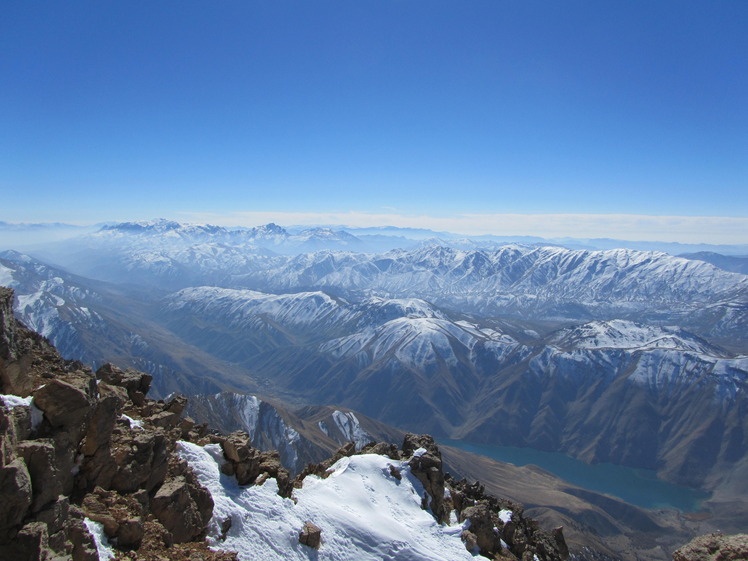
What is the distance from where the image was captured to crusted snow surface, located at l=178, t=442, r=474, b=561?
1024 inches

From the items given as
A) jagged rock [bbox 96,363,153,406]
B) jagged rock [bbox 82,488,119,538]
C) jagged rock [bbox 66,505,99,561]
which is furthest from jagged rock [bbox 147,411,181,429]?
jagged rock [bbox 66,505,99,561]

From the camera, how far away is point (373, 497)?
4050 centimetres

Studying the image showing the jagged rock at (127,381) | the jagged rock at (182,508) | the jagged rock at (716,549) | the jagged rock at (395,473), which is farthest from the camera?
the jagged rock at (395,473)

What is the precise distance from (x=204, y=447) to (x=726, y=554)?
2952 cm

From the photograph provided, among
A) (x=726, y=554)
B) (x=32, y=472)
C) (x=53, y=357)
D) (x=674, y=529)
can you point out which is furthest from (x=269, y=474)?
(x=674, y=529)

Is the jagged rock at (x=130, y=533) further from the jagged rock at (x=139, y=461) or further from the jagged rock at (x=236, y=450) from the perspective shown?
the jagged rock at (x=236, y=450)

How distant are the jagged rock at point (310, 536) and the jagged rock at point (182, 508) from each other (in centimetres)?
726

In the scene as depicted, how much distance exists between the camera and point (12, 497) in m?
13.1

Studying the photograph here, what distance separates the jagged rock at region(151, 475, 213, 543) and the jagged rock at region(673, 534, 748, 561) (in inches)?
941

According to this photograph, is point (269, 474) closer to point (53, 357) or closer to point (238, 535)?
point (238, 535)

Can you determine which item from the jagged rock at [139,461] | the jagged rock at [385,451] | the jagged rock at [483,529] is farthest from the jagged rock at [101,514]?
the jagged rock at [385,451]

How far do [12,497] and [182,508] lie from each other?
10406 mm

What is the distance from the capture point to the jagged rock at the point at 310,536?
1122 inches

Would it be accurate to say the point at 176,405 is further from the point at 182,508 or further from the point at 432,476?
the point at 432,476
